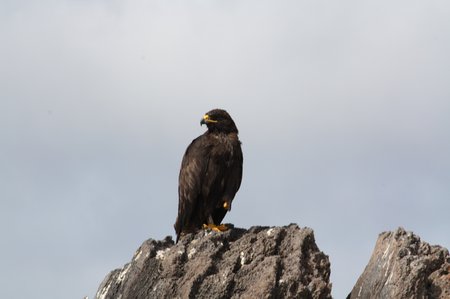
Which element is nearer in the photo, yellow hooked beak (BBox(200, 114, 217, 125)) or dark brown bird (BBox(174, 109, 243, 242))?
dark brown bird (BBox(174, 109, 243, 242))

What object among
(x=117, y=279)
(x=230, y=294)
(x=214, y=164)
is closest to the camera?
(x=230, y=294)

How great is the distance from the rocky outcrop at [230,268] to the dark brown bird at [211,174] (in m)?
2.98

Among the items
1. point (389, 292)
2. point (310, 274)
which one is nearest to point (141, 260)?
point (310, 274)

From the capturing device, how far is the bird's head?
18.3 meters

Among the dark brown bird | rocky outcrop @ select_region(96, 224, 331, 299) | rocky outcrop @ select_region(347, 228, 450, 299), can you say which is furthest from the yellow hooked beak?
rocky outcrop @ select_region(347, 228, 450, 299)

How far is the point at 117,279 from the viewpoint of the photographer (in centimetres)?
1484

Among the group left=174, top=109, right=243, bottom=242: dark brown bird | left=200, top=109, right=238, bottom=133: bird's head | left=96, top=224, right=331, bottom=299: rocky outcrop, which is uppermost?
left=200, top=109, right=238, bottom=133: bird's head

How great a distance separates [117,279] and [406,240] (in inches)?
184

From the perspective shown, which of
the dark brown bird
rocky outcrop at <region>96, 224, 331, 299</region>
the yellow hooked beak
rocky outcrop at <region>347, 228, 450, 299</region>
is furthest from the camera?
the yellow hooked beak

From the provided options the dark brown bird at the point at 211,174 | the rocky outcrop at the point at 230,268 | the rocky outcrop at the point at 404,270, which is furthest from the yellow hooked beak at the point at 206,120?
the rocky outcrop at the point at 404,270

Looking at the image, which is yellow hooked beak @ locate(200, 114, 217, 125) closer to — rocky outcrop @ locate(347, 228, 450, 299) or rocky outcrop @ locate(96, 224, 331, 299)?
rocky outcrop @ locate(96, 224, 331, 299)

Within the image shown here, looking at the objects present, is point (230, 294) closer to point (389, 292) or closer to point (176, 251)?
point (176, 251)

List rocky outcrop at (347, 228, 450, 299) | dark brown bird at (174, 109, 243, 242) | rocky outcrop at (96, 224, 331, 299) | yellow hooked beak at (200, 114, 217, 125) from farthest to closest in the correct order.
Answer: yellow hooked beak at (200, 114, 217, 125) < dark brown bird at (174, 109, 243, 242) < rocky outcrop at (347, 228, 450, 299) < rocky outcrop at (96, 224, 331, 299)

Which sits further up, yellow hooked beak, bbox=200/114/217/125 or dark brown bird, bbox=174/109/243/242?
yellow hooked beak, bbox=200/114/217/125
